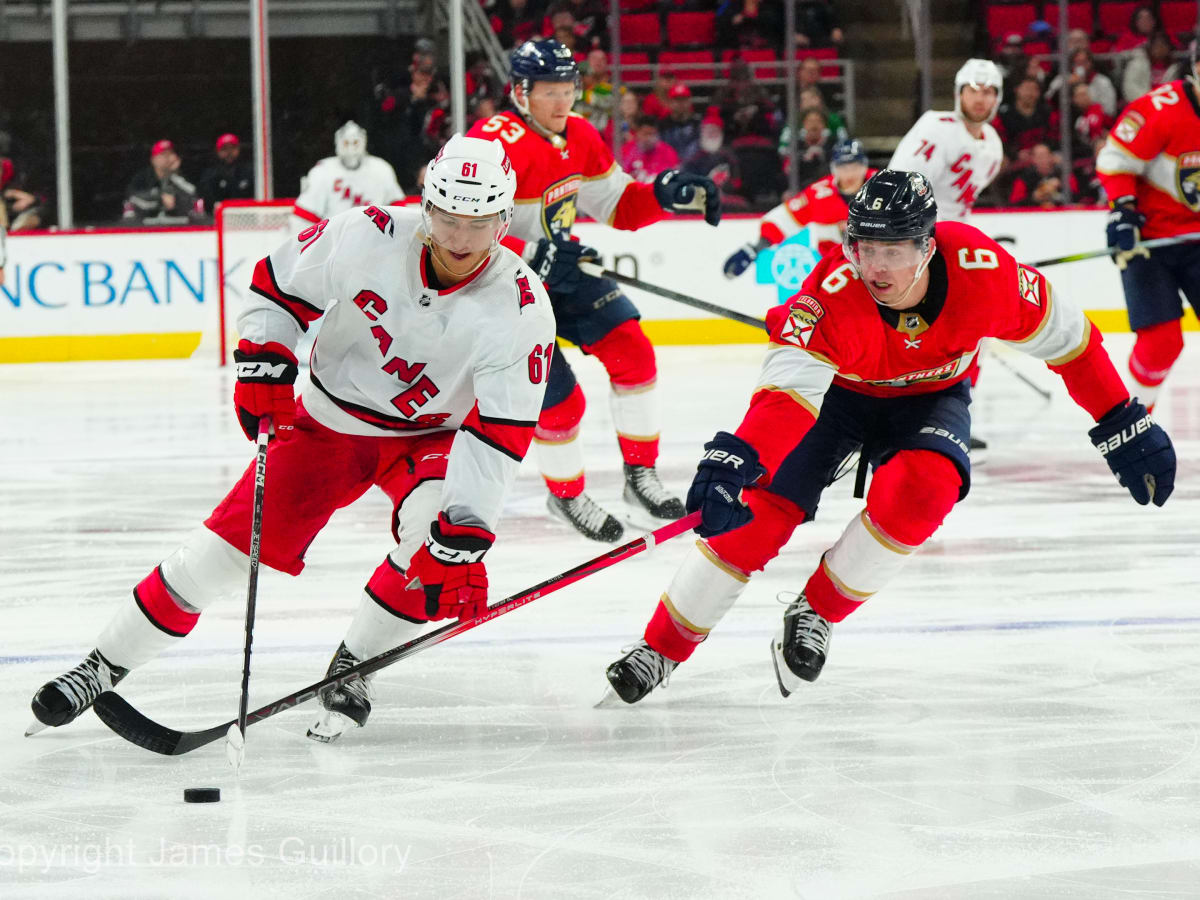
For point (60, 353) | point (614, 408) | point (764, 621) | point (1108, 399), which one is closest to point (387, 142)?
point (60, 353)

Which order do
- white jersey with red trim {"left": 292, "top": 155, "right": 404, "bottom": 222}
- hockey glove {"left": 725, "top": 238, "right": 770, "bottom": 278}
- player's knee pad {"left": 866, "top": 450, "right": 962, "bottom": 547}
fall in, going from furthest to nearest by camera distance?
white jersey with red trim {"left": 292, "top": 155, "right": 404, "bottom": 222} → hockey glove {"left": 725, "top": 238, "right": 770, "bottom": 278} → player's knee pad {"left": 866, "top": 450, "right": 962, "bottom": 547}

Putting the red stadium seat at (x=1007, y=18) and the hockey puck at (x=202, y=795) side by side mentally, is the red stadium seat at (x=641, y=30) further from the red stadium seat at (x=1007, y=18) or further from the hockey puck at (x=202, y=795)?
the hockey puck at (x=202, y=795)

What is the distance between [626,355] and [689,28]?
6.59 metres

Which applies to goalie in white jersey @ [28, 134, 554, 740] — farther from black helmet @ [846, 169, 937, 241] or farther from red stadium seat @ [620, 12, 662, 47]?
red stadium seat @ [620, 12, 662, 47]

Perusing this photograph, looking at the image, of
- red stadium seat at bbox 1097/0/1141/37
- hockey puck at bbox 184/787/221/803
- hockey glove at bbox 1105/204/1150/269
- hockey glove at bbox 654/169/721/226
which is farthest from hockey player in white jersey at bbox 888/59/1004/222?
red stadium seat at bbox 1097/0/1141/37

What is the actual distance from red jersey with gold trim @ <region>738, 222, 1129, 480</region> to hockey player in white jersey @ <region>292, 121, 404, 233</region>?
652 cm

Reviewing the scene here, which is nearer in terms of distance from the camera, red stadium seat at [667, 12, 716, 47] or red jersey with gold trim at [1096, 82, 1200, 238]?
red jersey with gold trim at [1096, 82, 1200, 238]

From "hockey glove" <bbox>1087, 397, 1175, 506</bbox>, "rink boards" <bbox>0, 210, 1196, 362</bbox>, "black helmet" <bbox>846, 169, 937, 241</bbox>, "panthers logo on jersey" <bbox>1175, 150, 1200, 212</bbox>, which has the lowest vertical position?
A: "rink boards" <bbox>0, 210, 1196, 362</bbox>

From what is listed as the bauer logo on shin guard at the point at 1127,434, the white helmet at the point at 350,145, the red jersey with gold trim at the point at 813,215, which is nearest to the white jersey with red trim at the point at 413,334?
the bauer logo on shin guard at the point at 1127,434

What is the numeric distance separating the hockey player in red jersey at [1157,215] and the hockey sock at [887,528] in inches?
108

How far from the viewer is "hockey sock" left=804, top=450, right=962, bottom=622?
2.71 metres

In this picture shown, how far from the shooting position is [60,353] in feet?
30.0

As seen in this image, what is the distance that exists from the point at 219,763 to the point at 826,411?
3.68 ft

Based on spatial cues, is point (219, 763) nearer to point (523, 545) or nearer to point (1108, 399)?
point (1108, 399)
